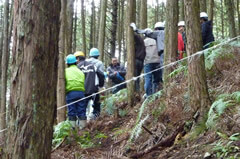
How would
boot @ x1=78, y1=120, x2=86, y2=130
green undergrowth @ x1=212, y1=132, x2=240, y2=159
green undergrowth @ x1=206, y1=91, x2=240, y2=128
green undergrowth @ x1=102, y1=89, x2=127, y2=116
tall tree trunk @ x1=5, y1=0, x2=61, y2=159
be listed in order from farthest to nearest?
green undergrowth @ x1=102, y1=89, x2=127, y2=116, boot @ x1=78, y1=120, x2=86, y2=130, green undergrowth @ x1=206, y1=91, x2=240, y2=128, green undergrowth @ x1=212, y1=132, x2=240, y2=159, tall tree trunk @ x1=5, y1=0, x2=61, y2=159

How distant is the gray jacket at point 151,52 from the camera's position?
816 cm

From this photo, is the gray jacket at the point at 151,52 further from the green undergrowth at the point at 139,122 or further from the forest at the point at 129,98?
the green undergrowth at the point at 139,122

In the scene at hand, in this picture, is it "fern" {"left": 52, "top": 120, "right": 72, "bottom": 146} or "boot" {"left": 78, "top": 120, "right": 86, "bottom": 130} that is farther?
"boot" {"left": 78, "top": 120, "right": 86, "bottom": 130}

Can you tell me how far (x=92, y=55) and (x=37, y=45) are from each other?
5.59 meters

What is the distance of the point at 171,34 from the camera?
684 centimetres

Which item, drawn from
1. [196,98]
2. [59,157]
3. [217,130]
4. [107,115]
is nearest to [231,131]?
[217,130]

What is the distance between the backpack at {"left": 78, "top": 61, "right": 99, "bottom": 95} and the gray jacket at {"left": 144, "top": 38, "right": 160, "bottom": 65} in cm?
135

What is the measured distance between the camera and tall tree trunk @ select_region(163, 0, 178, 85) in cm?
675

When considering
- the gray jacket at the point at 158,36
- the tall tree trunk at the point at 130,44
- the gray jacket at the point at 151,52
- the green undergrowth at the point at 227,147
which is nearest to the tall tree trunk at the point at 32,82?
the green undergrowth at the point at 227,147

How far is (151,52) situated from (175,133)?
3.63 meters

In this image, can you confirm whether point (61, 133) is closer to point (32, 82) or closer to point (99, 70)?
point (99, 70)

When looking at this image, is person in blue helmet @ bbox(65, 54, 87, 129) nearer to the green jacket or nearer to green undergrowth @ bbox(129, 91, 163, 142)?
the green jacket

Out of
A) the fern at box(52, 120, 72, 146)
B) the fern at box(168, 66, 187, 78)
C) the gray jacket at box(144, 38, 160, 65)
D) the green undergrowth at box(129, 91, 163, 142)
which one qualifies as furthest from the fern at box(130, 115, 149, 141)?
the gray jacket at box(144, 38, 160, 65)

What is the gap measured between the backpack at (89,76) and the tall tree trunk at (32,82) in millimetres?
5005
